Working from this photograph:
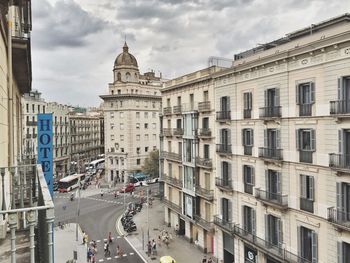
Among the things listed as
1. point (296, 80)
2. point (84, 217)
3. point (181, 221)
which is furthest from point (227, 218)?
point (84, 217)

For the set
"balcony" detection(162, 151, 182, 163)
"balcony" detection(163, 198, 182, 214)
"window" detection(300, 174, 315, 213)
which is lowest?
"balcony" detection(163, 198, 182, 214)

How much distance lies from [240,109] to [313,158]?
8720mm

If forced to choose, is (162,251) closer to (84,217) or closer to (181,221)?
(181,221)

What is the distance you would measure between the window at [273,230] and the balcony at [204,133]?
417 inches

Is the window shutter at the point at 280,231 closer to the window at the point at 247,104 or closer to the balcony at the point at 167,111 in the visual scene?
the window at the point at 247,104

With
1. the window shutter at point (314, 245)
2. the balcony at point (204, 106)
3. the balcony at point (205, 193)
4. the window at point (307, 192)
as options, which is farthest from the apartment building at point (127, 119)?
the window shutter at point (314, 245)

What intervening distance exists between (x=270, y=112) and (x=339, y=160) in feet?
21.8

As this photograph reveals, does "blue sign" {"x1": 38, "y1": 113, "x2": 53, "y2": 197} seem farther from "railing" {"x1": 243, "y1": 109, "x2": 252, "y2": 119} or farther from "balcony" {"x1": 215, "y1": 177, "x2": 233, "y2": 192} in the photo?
"balcony" {"x1": 215, "y1": 177, "x2": 233, "y2": 192}

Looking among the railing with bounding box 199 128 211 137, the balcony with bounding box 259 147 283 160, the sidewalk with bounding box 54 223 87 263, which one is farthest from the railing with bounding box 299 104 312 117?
the sidewalk with bounding box 54 223 87 263

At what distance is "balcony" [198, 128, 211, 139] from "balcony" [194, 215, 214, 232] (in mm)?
8556

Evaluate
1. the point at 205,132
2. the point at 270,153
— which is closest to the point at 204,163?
the point at 205,132

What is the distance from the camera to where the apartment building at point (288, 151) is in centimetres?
1897

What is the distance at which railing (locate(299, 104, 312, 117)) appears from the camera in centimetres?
2095

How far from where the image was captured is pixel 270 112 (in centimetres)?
2405
